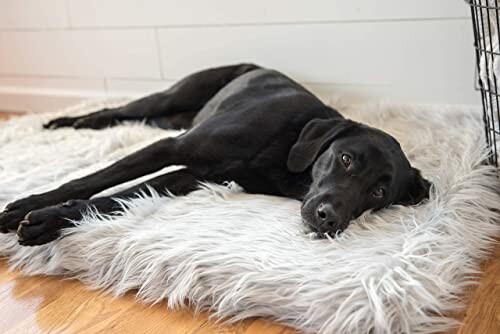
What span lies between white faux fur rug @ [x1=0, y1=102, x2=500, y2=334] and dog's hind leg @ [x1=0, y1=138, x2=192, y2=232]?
8 cm

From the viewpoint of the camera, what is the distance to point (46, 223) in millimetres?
1638

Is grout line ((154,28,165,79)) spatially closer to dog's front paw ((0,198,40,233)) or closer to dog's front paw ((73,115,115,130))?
dog's front paw ((73,115,115,130))

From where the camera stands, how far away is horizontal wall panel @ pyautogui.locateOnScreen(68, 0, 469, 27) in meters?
2.39

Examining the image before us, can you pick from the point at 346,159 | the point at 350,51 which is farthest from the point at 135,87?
the point at 346,159

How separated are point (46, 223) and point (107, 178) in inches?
8.8

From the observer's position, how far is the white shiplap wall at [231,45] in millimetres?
2424

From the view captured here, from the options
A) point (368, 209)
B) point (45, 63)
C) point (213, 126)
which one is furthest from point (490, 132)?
point (45, 63)

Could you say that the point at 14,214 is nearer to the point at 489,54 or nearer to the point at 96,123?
the point at 96,123

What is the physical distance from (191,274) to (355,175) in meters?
0.47

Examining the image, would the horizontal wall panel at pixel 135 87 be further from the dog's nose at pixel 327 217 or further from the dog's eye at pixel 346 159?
the dog's nose at pixel 327 217

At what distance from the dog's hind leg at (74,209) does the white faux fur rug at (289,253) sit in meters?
0.03

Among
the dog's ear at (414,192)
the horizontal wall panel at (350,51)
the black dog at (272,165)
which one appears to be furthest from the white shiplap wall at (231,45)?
the dog's ear at (414,192)

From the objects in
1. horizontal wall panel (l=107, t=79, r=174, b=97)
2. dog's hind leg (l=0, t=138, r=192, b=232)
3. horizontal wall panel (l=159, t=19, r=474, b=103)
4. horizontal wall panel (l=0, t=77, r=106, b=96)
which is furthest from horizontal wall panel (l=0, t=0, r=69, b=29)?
dog's hind leg (l=0, t=138, r=192, b=232)

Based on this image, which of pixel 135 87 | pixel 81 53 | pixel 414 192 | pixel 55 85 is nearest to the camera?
pixel 414 192
